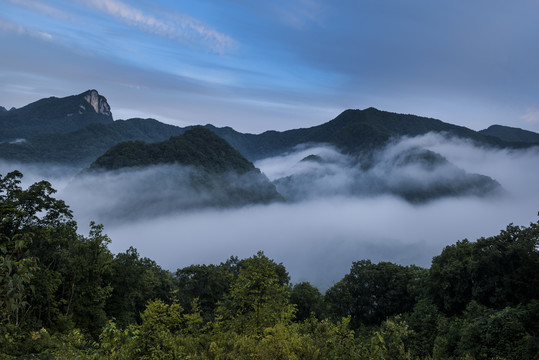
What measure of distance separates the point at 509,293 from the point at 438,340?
30.0 feet

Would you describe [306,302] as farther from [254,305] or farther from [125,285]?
[254,305]

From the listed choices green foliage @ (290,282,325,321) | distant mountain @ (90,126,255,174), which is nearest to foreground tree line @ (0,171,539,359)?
green foliage @ (290,282,325,321)

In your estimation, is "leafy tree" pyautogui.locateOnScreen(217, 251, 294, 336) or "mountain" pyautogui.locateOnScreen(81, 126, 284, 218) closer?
"leafy tree" pyautogui.locateOnScreen(217, 251, 294, 336)

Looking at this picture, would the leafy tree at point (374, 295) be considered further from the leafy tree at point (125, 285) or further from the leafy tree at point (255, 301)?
the leafy tree at point (255, 301)

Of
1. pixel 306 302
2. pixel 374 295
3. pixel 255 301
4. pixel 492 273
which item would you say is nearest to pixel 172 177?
pixel 306 302

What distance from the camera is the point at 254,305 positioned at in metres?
12.2

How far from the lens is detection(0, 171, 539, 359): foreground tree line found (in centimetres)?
982

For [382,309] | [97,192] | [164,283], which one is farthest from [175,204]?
[382,309]

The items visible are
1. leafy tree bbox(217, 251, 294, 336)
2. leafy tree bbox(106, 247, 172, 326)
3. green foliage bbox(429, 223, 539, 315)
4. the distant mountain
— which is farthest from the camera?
the distant mountain

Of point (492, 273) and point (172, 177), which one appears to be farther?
point (172, 177)

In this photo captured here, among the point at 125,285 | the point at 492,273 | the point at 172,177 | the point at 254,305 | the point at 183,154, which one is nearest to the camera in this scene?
the point at 254,305

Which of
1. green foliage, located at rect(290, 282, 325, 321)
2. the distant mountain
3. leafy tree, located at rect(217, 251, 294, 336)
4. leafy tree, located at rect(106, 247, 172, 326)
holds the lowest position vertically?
green foliage, located at rect(290, 282, 325, 321)

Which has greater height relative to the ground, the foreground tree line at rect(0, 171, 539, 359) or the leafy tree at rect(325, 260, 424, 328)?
the foreground tree line at rect(0, 171, 539, 359)

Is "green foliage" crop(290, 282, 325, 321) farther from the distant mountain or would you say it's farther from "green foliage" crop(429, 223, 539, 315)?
the distant mountain
